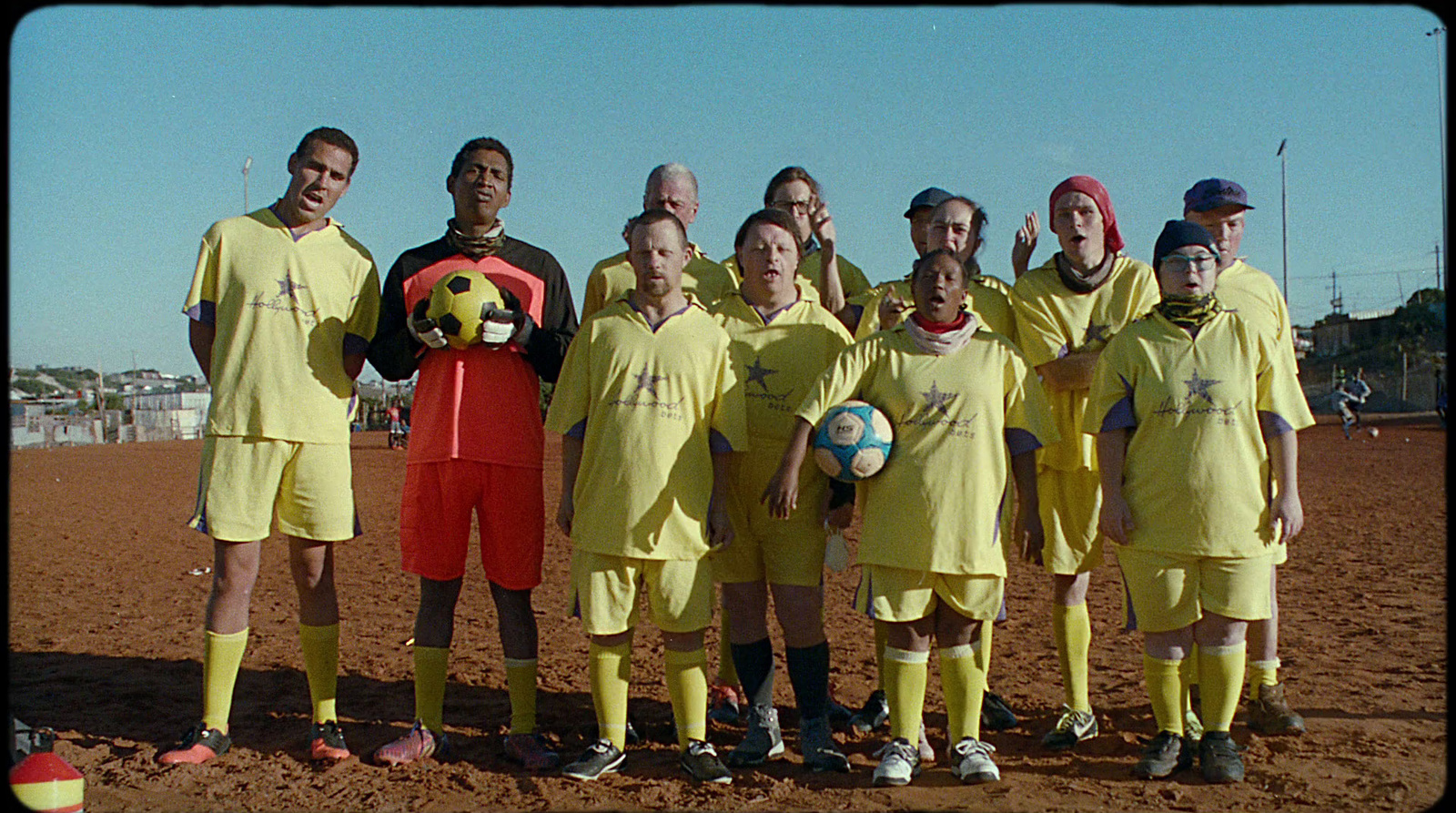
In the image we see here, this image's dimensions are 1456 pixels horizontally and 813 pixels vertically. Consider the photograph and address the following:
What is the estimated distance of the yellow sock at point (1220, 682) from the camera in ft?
15.1

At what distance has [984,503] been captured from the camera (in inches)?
177

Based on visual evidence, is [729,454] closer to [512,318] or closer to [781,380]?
[781,380]

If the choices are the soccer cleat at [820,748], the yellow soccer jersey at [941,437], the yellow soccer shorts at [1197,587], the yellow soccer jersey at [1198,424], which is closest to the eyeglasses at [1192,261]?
the yellow soccer jersey at [1198,424]

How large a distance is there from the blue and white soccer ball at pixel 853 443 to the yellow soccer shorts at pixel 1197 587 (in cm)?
121

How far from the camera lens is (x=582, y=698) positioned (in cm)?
627

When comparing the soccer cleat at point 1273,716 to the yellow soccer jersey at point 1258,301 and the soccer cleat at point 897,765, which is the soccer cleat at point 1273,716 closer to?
the yellow soccer jersey at point 1258,301

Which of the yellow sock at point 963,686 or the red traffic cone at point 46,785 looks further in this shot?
the yellow sock at point 963,686

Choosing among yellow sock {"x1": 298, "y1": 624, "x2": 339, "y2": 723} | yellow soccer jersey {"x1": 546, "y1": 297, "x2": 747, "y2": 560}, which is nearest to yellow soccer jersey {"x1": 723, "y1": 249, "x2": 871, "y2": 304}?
yellow soccer jersey {"x1": 546, "y1": 297, "x2": 747, "y2": 560}

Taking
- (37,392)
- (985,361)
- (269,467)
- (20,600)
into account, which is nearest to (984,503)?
(985,361)

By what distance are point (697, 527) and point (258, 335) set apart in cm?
221

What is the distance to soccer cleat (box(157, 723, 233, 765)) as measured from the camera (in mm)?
4961

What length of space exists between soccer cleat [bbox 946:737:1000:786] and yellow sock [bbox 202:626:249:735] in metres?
3.26

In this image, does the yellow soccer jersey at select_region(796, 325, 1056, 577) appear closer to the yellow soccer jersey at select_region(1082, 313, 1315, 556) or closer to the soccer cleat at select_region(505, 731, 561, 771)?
the yellow soccer jersey at select_region(1082, 313, 1315, 556)

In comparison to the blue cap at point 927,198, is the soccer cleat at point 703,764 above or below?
below
